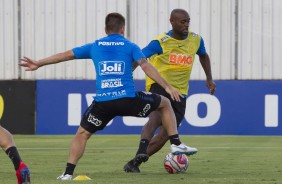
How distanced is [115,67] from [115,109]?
49 centimetres

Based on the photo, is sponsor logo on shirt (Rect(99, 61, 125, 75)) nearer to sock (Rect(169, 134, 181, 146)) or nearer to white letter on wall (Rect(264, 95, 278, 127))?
sock (Rect(169, 134, 181, 146))

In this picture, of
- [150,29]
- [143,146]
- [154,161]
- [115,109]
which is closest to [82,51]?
[115,109]

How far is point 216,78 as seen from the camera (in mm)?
24625

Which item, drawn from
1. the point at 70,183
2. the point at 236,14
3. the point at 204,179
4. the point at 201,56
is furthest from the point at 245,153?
the point at 236,14

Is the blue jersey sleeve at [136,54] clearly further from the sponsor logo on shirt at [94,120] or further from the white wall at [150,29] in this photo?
the white wall at [150,29]

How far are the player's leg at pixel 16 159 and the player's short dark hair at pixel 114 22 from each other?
6.78 ft

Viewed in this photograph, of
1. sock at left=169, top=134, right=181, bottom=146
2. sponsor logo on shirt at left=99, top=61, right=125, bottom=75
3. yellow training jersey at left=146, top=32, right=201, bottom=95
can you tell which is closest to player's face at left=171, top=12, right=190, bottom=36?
yellow training jersey at left=146, top=32, right=201, bottom=95

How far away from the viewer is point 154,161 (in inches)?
597

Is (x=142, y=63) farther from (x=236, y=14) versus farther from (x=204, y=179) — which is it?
(x=236, y=14)

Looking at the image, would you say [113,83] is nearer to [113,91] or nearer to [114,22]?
[113,91]

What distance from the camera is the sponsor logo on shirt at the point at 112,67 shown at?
11531 millimetres

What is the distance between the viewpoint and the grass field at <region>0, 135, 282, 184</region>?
11703 millimetres

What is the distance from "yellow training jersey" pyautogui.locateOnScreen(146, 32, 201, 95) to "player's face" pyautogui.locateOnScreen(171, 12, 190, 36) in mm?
181

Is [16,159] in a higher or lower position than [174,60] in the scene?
lower
